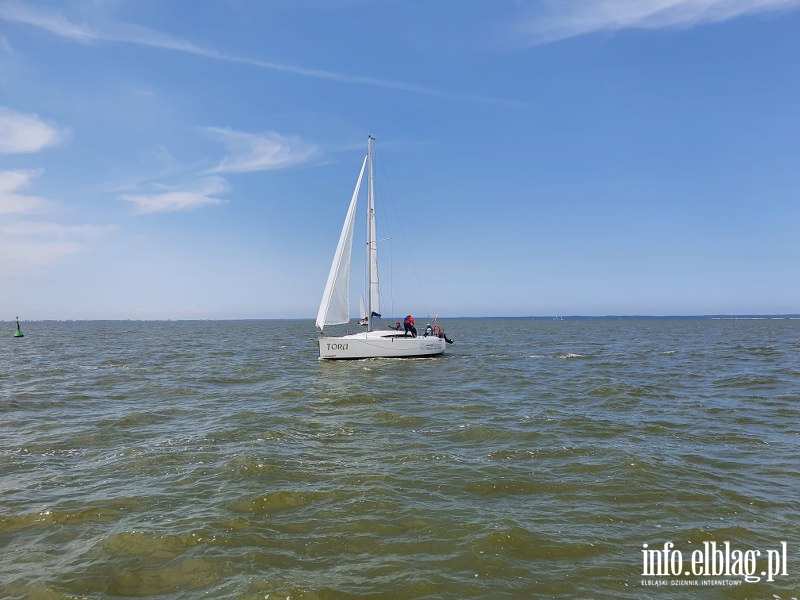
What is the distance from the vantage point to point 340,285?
3145 centimetres

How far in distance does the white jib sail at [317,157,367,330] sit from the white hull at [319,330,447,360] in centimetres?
142

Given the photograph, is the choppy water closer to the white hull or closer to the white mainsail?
the white hull

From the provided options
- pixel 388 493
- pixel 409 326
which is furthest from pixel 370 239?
pixel 388 493

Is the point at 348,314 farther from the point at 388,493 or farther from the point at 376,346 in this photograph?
the point at 388,493

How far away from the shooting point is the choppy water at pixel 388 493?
236 inches

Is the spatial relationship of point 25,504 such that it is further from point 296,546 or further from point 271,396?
point 271,396

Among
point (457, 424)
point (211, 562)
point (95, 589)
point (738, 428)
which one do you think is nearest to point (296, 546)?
point (211, 562)

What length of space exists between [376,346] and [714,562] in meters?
25.3

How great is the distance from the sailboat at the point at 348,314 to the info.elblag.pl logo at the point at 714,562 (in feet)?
79.7

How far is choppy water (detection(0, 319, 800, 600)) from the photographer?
5.99 m

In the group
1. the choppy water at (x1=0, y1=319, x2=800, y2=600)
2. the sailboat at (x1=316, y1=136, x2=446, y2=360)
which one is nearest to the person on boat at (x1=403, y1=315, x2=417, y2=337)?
the sailboat at (x1=316, y1=136, x2=446, y2=360)

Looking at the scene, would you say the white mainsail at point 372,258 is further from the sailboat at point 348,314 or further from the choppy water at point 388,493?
the choppy water at point 388,493

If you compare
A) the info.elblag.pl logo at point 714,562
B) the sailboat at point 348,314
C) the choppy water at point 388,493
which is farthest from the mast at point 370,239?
the info.elblag.pl logo at point 714,562

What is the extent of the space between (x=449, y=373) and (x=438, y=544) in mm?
19799
